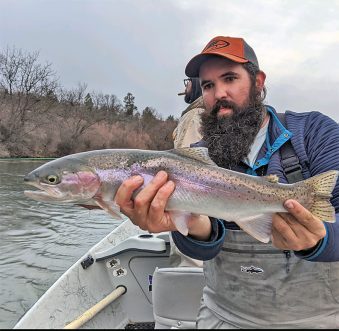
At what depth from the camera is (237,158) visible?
3104mm

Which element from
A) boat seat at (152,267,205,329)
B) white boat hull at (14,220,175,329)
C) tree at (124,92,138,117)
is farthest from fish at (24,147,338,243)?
tree at (124,92,138,117)

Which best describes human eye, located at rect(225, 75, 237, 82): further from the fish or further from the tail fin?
the tail fin

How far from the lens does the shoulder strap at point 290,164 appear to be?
2846 millimetres

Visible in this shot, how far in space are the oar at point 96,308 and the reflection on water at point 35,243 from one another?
8.33 feet

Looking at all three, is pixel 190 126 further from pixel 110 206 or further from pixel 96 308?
pixel 110 206

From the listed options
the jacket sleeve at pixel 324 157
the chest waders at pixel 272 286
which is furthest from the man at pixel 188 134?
the jacket sleeve at pixel 324 157

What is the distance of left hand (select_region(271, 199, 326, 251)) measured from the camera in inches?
91.7

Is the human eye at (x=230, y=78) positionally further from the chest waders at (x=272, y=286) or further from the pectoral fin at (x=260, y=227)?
the pectoral fin at (x=260, y=227)

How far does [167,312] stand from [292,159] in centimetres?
226

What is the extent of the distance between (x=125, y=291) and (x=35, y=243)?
7.31m

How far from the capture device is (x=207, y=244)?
272cm

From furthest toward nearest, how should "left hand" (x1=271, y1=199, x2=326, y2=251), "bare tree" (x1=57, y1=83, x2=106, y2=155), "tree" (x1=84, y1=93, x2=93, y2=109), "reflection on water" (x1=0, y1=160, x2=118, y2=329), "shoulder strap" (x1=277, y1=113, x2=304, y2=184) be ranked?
"tree" (x1=84, y1=93, x2=93, y2=109)
"bare tree" (x1=57, y1=83, x2=106, y2=155)
"reflection on water" (x1=0, y1=160, x2=118, y2=329)
"shoulder strap" (x1=277, y1=113, x2=304, y2=184)
"left hand" (x1=271, y1=199, x2=326, y2=251)

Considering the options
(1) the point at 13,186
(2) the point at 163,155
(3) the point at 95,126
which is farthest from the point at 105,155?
(3) the point at 95,126

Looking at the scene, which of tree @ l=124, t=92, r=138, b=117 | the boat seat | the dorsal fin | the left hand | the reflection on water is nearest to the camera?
the left hand
